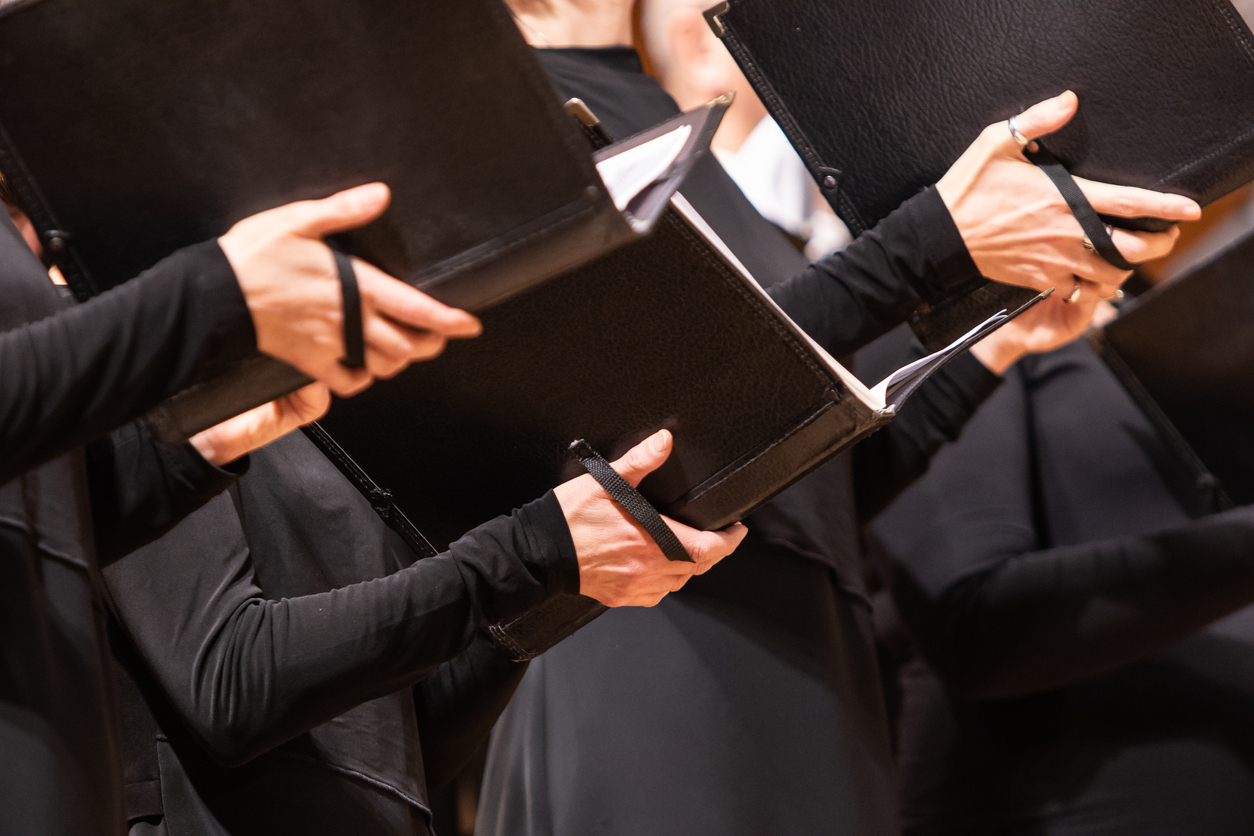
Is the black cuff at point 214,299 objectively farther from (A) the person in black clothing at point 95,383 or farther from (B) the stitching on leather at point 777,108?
(B) the stitching on leather at point 777,108

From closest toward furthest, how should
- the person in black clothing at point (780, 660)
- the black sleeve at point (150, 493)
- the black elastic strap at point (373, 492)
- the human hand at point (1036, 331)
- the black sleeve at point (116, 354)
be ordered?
the black sleeve at point (116, 354)
the black sleeve at point (150, 493)
the black elastic strap at point (373, 492)
the person in black clothing at point (780, 660)
the human hand at point (1036, 331)

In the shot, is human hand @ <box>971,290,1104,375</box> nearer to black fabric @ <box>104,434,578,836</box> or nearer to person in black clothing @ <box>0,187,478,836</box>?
black fabric @ <box>104,434,578,836</box>

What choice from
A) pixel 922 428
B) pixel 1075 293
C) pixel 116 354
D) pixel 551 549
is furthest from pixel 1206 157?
pixel 116 354

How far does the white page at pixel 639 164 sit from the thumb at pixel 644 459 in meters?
0.21

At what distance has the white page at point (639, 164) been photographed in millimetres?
704

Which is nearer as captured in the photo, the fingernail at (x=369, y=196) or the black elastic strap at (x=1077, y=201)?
the fingernail at (x=369, y=196)

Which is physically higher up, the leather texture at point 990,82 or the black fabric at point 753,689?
the leather texture at point 990,82

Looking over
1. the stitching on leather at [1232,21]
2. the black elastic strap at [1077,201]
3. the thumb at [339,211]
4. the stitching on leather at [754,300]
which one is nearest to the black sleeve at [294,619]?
the stitching on leather at [754,300]

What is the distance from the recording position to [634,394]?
0.90 metres

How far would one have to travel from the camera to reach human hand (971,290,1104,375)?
1.26 meters

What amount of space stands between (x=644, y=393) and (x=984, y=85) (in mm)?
434

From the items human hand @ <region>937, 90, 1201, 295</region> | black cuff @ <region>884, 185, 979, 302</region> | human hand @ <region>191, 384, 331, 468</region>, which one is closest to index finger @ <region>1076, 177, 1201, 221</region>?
human hand @ <region>937, 90, 1201, 295</region>

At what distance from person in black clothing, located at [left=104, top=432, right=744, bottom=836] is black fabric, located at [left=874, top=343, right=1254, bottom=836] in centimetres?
56

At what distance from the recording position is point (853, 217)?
45.5 inches
